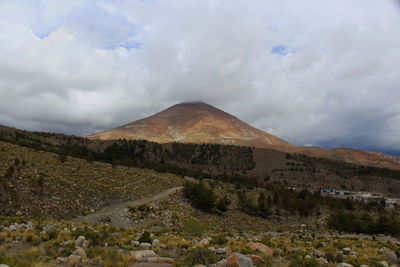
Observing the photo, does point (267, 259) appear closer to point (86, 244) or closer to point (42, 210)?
point (86, 244)

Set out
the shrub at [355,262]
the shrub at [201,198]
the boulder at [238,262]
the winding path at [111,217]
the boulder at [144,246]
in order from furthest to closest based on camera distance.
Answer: the shrub at [201,198] → the winding path at [111,217] → the boulder at [144,246] → the shrub at [355,262] → the boulder at [238,262]

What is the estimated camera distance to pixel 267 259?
7758 mm

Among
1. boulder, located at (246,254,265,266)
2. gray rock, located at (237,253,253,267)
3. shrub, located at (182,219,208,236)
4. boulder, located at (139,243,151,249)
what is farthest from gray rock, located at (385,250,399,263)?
shrub, located at (182,219,208,236)

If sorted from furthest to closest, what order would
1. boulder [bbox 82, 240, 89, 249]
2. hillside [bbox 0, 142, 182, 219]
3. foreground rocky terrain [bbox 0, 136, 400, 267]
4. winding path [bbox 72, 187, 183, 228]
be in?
winding path [bbox 72, 187, 183, 228]
hillside [bbox 0, 142, 182, 219]
boulder [bbox 82, 240, 89, 249]
foreground rocky terrain [bbox 0, 136, 400, 267]

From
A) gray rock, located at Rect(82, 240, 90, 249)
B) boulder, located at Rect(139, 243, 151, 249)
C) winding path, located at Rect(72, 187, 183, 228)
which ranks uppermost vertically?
gray rock, located at Rect(82, 240, 90, 249)

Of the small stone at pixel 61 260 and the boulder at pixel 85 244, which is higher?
the small stone at pixel 61 260

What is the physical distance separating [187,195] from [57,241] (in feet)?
65.3

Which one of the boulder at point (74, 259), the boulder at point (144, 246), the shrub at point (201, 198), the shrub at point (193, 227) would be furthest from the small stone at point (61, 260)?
the shrub at point (201, 198)

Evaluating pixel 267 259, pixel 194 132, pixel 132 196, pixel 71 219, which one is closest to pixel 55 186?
pixel 71 219

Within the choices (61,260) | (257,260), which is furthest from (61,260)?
(257,260)

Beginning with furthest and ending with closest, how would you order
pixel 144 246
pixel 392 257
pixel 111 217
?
pixel 111 217 < pixel 392 257 < pixel 144 246

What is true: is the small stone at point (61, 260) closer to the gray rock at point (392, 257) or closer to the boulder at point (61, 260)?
the boulder at point (61, 260)

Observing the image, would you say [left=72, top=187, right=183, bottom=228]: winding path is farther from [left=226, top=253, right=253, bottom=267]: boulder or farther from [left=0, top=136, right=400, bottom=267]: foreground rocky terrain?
[left=226, top=253, right=253, bottom=267]: boulder

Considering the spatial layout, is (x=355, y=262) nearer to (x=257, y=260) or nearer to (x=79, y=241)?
(x=257, y=260)
